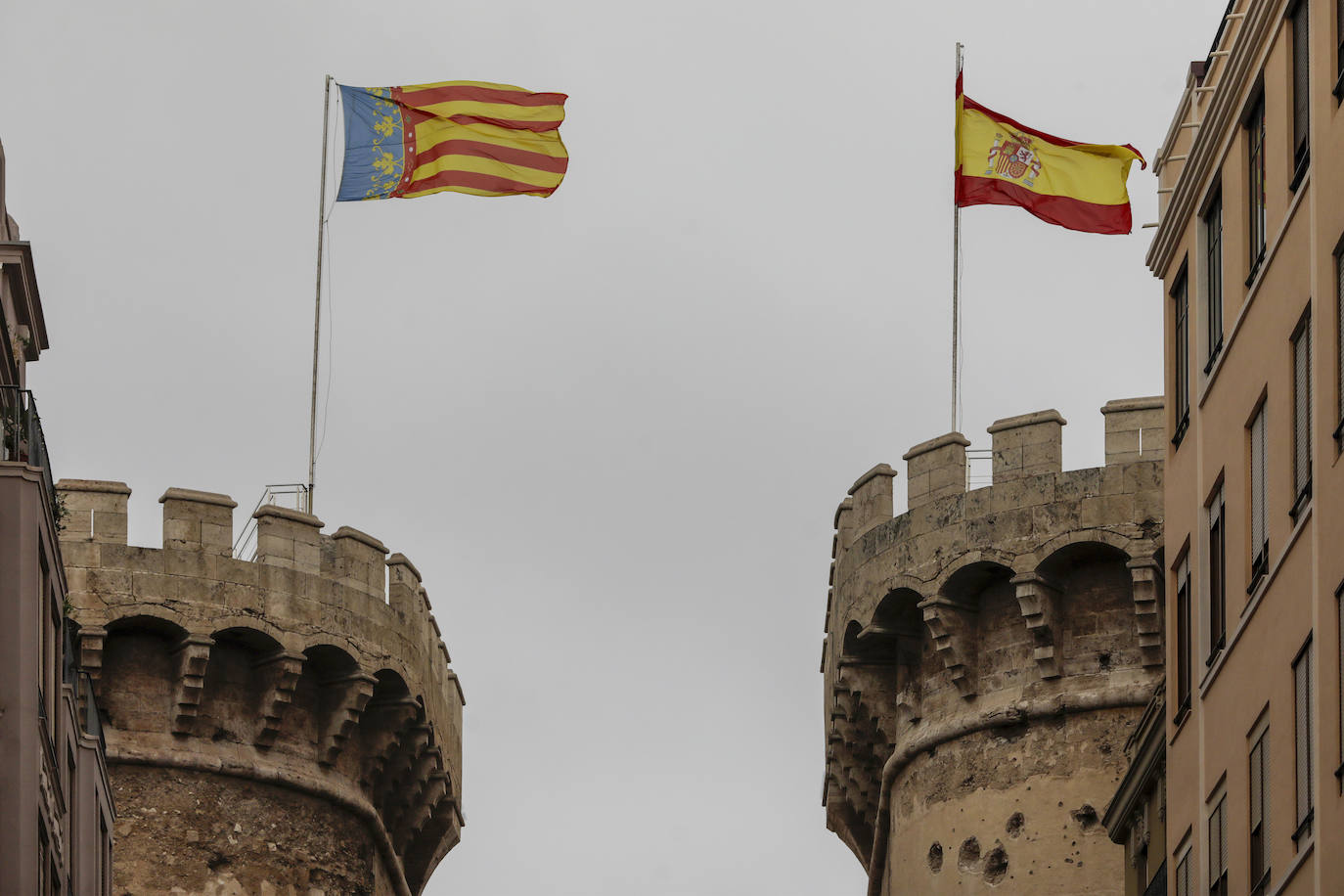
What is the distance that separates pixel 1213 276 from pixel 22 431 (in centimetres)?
952

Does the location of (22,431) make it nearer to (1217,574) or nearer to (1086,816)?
(1217,574)

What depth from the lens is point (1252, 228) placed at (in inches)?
1160

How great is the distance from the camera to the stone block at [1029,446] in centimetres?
4325

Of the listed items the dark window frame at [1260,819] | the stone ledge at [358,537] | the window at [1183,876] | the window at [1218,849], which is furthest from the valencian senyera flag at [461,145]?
the dark window frame at [1260,819]

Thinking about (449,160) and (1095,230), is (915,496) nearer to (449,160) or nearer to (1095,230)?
(1095,230)

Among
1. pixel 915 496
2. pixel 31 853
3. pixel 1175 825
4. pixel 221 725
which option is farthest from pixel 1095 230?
pixel 31 853

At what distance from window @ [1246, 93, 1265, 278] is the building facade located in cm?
950

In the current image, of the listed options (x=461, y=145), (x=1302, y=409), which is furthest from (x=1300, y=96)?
(x=461, y=145)

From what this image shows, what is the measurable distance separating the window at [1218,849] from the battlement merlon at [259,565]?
17862 millimetres

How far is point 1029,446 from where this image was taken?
142 feet

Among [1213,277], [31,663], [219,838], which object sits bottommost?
[31,663]

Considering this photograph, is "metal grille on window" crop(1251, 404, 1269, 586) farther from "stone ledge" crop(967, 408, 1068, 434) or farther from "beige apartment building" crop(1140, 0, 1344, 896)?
"stone ledge" crop(967, 408, 1068, 434)

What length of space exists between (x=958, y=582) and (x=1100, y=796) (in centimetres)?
323

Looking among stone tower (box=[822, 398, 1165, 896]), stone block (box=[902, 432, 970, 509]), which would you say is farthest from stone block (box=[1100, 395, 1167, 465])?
stone block (box=[902, 432, 970, 509])
